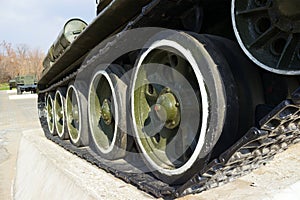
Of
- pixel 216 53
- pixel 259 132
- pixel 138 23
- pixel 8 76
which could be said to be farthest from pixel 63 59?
pixel 8 76

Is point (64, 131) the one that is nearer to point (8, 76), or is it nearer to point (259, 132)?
point (259, 132)

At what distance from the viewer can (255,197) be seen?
1.89 m

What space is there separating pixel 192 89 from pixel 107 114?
115cm

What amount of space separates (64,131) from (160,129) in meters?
2.17

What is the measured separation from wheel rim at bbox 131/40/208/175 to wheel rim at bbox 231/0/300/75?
1.18ft

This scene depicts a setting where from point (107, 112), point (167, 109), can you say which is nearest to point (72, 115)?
point (107, 112)

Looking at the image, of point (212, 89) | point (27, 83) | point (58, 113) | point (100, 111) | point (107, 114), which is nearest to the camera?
point (212, 89)

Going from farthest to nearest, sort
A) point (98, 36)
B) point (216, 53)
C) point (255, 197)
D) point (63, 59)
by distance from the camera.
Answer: point (63, 59) → point (98, 36) → point (255, 197) → point (216, 53)

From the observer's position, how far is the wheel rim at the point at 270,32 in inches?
54.1

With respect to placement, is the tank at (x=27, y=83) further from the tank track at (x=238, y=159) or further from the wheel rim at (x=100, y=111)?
the tank track at (x=238, y=159)

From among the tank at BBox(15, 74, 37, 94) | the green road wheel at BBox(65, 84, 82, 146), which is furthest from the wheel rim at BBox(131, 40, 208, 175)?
the tank at BBox(15, 74, 37, 94)

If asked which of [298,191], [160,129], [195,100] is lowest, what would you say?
[298,191]

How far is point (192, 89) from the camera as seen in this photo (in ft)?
6.66

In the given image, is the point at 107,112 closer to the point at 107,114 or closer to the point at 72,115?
the point at 107,114
